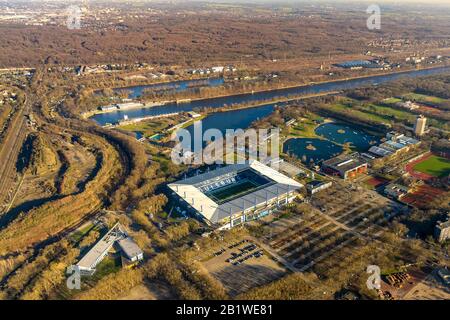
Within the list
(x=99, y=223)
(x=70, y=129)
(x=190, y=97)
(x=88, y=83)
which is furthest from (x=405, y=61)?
(x=99, y=223)

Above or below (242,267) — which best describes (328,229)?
above

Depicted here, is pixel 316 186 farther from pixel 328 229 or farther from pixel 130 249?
pixel 130 249

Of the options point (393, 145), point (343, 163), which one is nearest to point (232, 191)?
point (343, 163)

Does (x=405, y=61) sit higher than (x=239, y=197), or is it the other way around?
(x=405, y=61)

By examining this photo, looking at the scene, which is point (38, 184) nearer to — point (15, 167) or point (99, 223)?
point (15, 167)

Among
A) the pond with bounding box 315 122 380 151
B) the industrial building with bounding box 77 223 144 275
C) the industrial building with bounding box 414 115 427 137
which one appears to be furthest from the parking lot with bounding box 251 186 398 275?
the industrial building with bounding box 414 115 427 137

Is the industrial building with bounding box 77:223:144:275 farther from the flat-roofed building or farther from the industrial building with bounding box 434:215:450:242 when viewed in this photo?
the industrial building with bounding box 434:215:450:242
